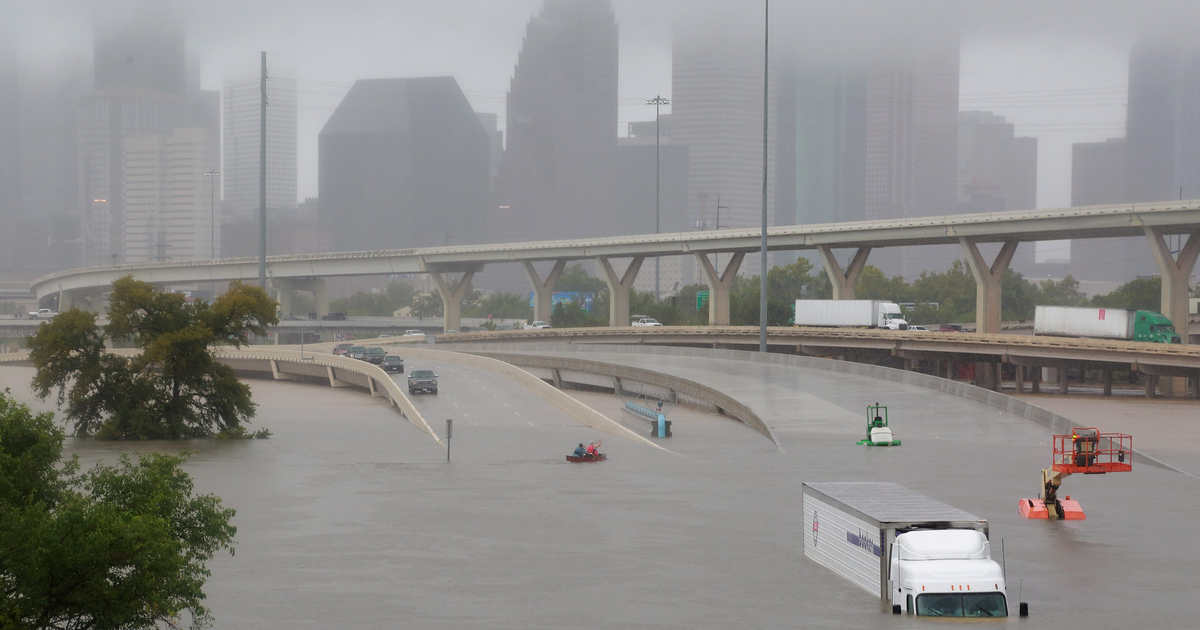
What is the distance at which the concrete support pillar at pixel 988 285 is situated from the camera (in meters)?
93.0

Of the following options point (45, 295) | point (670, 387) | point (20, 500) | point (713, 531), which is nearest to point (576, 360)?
point (670, 387)

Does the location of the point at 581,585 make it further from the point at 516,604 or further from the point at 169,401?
the point at 169,401

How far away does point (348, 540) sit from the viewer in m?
28.1

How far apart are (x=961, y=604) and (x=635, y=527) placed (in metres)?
11.4

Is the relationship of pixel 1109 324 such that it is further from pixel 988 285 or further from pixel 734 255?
pixel 734 255

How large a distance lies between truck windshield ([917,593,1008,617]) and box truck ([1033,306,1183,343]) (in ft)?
215

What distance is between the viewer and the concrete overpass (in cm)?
8175

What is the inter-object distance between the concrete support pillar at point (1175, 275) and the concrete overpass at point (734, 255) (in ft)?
0.24

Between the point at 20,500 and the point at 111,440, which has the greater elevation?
the point at 20,500

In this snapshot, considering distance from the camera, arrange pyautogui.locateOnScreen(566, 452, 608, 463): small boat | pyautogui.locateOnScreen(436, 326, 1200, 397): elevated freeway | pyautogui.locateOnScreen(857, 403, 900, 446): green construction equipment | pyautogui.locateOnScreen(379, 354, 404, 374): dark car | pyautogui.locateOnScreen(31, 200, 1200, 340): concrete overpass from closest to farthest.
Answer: pyautogui.locateOnScreen(566, 452, 608, 463): small boat < pyautogui.locateOnScreen(857, 403, 900, 446): green construction equipment < pyautogui.locateOnScreen(436, 326, 1200, 397): elevated freeway < pyautogui.locateOnScreen(31, 200, 1200, 340): concrete overpass < pyautogui.locateOnScreen(379, 354, 404, 374): dark car

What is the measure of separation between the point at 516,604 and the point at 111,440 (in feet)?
129

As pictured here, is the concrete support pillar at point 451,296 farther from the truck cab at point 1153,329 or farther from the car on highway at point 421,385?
the truck cab at point 1153,329

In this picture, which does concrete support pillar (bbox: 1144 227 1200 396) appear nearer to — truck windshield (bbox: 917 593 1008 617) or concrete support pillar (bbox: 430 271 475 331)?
truck windshield (bbox: 917 593 1008 617)

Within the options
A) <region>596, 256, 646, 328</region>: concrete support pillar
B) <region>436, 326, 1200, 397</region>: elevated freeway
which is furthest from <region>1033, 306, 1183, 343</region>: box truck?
<region>596, 256, 646, 328</region>: concrete support pillar
